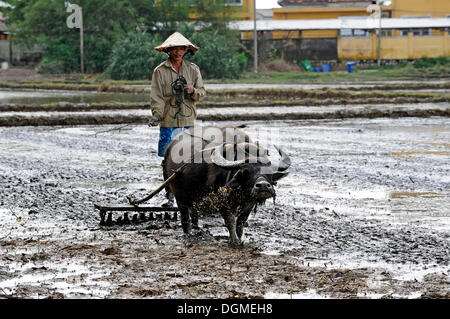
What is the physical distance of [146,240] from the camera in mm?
6352

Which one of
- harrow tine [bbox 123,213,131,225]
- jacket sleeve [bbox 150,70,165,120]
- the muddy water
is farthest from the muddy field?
the muddy water

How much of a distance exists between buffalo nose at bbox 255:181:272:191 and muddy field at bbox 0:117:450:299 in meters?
0.47

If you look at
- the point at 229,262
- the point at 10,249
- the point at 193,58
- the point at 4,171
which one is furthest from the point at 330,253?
the point at 193,58

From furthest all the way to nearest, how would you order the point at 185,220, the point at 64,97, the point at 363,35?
the point at 363,35
the point at 64,97
the point at 185,220

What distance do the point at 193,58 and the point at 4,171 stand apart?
26.0 m

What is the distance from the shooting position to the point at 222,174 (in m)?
6.00

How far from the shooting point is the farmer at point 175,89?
7.44 m

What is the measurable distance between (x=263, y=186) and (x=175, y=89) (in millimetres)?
2248

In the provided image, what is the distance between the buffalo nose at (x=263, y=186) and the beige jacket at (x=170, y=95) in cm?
217

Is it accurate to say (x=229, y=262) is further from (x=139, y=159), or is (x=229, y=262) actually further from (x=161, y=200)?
(x=139, y=159)

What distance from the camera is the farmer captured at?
24.4 ft

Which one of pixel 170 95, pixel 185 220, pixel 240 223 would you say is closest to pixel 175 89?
pixel 170 95

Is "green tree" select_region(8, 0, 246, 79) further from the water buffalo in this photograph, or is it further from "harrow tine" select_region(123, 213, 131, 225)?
the water buffalo

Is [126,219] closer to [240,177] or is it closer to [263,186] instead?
[240,177]
